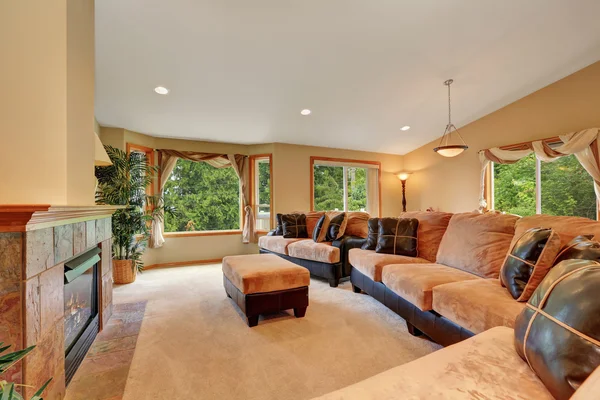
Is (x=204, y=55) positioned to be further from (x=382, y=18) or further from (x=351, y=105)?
(x=351, y=105)

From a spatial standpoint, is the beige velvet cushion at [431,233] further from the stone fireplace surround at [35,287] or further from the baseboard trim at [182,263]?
the baseboard trim at [182,263]

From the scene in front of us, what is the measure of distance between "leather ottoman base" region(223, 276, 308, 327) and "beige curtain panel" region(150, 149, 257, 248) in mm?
2696

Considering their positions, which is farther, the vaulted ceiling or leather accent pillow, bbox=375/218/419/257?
leather accent pillow, bbox=375/218/419/257

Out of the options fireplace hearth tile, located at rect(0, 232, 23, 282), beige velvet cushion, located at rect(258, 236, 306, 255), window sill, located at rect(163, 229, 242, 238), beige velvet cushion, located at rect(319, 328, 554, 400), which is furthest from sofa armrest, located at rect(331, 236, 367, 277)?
fireplace hearth tile, located at rect(0, 232, 23, 282)

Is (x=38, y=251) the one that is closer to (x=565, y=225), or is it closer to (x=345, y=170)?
(x=565, y=225)

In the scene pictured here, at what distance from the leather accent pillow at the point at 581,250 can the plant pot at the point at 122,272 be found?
449 cm

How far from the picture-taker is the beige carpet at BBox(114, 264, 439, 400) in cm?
160

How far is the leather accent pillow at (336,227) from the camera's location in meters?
3.77

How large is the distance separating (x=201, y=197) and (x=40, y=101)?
377 centimetres

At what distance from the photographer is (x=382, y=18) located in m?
2.55

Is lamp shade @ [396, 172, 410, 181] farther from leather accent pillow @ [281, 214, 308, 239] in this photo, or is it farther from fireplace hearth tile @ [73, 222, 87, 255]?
fireplace hearth tile @ [73, 222, 87, 255]

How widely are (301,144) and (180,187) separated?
249cm

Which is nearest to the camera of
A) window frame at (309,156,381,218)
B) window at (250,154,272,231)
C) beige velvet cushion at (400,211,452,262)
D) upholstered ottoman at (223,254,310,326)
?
upholstered ottoman at (223,254,310,326)

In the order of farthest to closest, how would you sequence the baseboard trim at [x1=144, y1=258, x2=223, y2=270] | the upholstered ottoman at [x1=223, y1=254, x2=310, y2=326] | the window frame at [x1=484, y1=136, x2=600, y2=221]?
the baseboard trim at [x1=144, y1=258, x2=223, y2=270]
the window frame at [x1=484, y1=136, x2=600, y2=221]
the upholstered ottoman at [x1=223, y1=254, x2=310, y2=326]
